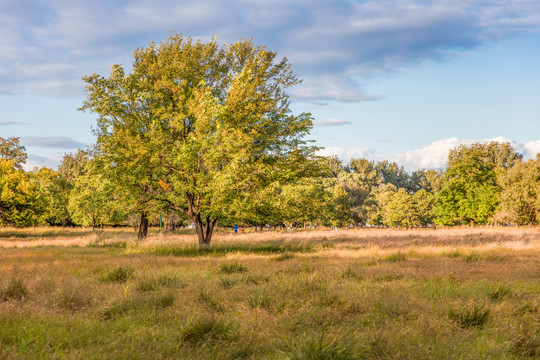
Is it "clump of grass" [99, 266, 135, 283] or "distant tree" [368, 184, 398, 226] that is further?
"distant tree" [368, 184, 398, 226]

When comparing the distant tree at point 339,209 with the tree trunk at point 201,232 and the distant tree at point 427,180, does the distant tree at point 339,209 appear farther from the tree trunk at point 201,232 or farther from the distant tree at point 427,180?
the distant tree at point 427,180

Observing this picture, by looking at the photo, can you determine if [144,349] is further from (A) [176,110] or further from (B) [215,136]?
(A) [176,110]

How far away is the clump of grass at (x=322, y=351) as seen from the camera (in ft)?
12.7

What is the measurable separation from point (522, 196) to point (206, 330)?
5536 centimetres

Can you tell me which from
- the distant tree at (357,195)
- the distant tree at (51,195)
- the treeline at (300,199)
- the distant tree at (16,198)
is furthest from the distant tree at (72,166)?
the distant tree at (357,195)

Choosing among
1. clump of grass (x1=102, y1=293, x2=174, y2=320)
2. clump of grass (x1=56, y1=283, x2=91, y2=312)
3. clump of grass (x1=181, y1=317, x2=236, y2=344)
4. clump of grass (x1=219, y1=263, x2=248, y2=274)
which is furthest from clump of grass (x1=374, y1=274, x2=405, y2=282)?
clump of grass (x1=56, y1=283, x2=91, y2=312)

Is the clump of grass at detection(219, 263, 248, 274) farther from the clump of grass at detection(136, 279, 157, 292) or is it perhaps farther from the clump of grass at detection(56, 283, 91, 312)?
the clump of grass at detection(56, 283, 91, 312)

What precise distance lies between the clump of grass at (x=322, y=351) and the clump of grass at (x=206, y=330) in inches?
45.5

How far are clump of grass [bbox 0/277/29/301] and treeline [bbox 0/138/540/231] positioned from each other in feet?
34.9

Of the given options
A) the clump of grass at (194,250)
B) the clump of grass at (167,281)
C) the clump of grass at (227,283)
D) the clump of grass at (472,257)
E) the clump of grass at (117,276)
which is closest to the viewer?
the clump of grass at (227,283)

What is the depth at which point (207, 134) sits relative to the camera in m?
18.6

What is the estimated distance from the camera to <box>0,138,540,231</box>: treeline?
20.1 metres

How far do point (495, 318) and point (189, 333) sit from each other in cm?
455

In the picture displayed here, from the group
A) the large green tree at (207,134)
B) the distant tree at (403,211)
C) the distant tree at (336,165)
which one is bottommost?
the distant tree at (403,211)
